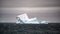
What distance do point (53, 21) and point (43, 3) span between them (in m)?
0.43

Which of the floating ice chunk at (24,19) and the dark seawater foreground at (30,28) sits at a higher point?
the floating ice chunk at (24,19)

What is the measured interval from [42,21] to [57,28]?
0.33 meters

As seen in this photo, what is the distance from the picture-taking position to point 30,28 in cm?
174

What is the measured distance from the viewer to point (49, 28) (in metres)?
1.73

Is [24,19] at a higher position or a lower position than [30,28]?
higher

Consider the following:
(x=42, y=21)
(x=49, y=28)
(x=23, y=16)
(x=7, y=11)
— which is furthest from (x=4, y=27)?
(x=49, y=28)

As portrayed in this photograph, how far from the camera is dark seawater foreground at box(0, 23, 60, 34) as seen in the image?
1.73 meters

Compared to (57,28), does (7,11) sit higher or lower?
higher

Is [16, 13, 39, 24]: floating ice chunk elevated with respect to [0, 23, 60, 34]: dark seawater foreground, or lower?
→ elevated

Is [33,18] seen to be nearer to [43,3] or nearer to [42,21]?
[42,21]

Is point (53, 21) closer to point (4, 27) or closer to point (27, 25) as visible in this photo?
point (27, 25)

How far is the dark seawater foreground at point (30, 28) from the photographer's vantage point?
173 cm

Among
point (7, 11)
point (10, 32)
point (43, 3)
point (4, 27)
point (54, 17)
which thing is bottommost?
point (10, 32)

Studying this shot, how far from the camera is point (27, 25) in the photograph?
1.74 meters
